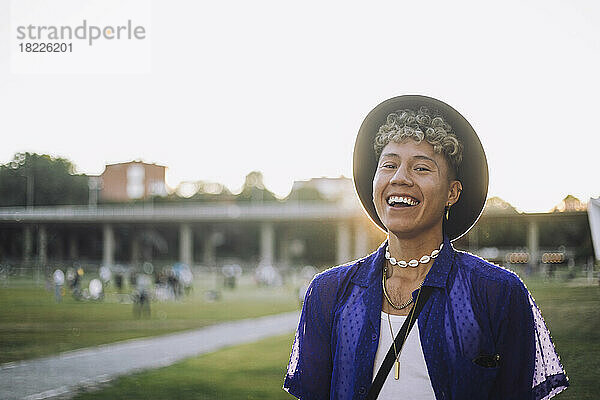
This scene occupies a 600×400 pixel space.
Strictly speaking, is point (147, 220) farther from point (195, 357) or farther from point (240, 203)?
point (195, 357)

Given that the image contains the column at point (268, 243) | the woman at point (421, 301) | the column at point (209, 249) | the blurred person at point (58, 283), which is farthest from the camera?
the column at point (209, 249)

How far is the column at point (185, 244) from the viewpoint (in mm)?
22734

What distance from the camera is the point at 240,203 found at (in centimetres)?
2200

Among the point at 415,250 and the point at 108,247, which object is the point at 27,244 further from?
the point at 415,250

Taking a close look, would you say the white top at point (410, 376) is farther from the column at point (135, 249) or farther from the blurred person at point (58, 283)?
the column at point (135, 249)

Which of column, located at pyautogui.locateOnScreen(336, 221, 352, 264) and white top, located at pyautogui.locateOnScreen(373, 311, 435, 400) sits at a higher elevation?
white top, located at pyautogui.locateOnScreen(373, 311, 435, 400)

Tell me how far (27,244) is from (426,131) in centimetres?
986

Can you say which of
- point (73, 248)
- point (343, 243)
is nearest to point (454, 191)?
A: point (343, 243)

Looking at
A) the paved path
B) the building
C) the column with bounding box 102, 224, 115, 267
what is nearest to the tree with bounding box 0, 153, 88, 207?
the building

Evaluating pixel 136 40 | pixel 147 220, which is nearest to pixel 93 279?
pixel 147 220

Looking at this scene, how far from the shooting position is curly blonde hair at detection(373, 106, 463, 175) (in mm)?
1694

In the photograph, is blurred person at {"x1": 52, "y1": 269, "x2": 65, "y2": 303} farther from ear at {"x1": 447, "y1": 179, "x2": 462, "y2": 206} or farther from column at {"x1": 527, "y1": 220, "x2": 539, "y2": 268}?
ear at {"x1": 447, "y1": 179, "x2": 462, "y2": 206}

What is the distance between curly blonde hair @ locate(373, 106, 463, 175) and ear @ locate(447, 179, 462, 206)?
0.05 metres

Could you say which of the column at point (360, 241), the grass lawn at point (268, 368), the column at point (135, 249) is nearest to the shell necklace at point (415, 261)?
the grass lawn at point (268, 368)
